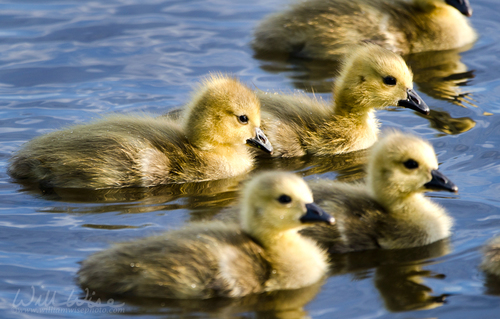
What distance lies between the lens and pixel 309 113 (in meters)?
Result: 7.27

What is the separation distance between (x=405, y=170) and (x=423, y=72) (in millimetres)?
4172

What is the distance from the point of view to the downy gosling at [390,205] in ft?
17.4

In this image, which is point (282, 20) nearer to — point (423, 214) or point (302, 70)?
point (302, 70)

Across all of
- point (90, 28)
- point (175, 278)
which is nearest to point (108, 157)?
point (175, 278)

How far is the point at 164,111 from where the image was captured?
821 centimetres

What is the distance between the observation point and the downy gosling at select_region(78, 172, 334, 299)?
15.1 feet

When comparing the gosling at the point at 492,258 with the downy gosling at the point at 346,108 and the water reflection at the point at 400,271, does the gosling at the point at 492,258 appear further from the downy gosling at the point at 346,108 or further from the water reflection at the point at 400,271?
the downy gosling at the point at 346,108

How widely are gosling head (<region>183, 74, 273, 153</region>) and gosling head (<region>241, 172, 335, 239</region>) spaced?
1.78 m

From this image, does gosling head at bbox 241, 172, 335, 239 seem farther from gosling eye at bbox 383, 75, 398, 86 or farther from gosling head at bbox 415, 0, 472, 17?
gosling head at bbox 415, 0, 472, 17

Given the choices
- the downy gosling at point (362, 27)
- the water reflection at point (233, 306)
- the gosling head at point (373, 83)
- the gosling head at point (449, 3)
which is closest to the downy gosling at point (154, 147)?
the gosling head at point (373, 83)

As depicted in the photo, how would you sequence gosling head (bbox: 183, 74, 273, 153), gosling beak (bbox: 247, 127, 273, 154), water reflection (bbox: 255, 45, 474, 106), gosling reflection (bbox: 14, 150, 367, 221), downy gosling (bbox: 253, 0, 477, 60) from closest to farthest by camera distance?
gosling reflection (bbox: 14, 150, 367, 221) < gosling head (bbox: 183, 74, 273, 153) < gosling beak (bbox: 247, 127, 273, 154) < water reflection (bbox: 255, 45, 474, 106) < downy gosling (bbox: 253, 0, 477, 60)

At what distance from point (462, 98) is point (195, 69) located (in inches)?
123

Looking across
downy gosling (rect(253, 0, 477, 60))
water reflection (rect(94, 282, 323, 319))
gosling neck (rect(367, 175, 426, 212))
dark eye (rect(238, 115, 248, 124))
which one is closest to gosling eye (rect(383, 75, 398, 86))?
dark eye (rect(238, 115, 248, 124))

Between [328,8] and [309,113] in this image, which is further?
[328,8]
